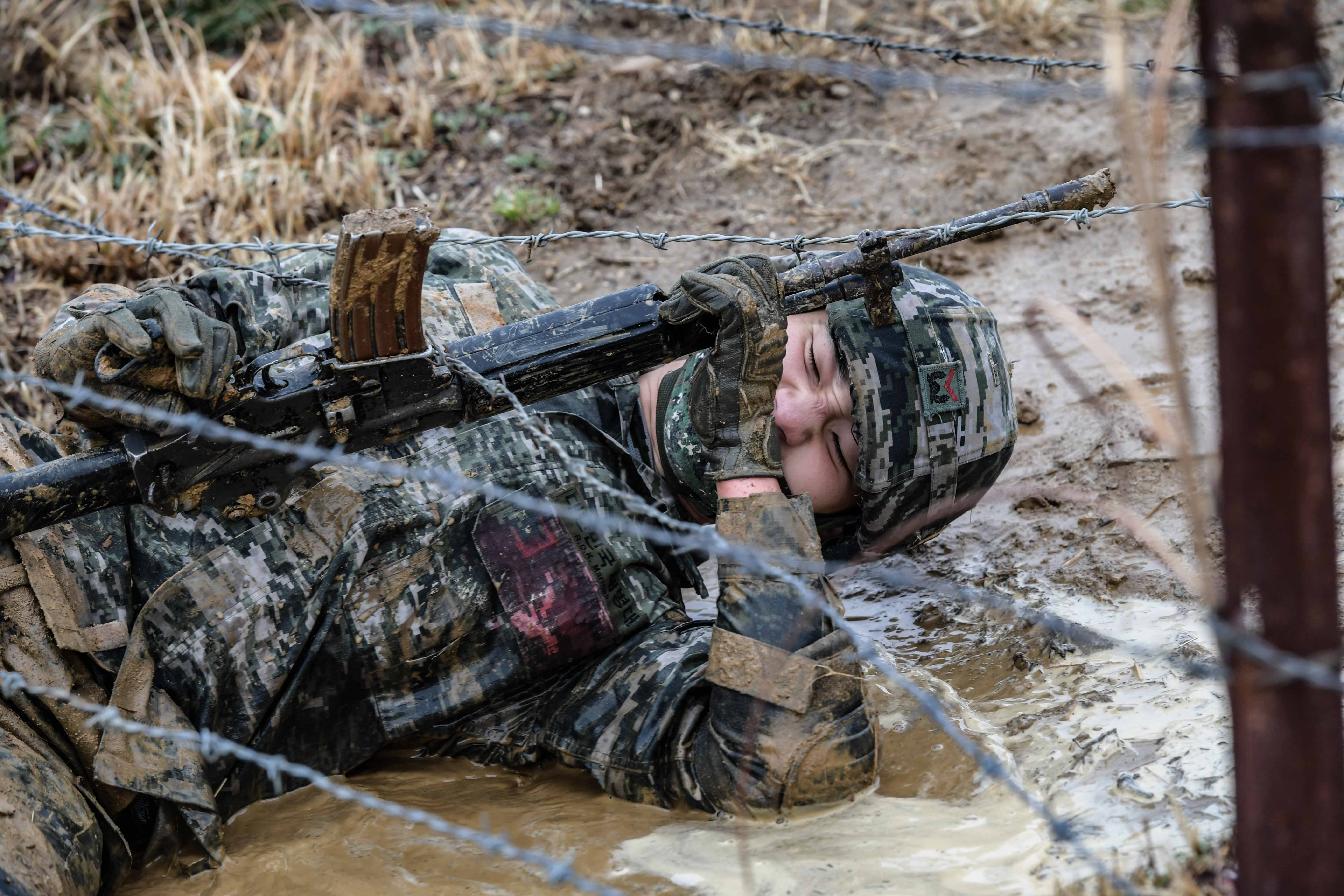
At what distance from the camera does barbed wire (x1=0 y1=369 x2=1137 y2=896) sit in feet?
4.64

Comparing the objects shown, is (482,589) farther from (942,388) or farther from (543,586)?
(942,388)

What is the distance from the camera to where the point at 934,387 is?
2863mm

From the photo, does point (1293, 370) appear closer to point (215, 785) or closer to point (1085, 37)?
point (215, 785)

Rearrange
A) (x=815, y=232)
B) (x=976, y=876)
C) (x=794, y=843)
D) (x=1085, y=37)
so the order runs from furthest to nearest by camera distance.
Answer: (x=1085, y=37) < (x=815, y=232) < (x=794, y=843) < (x=976, y=876)

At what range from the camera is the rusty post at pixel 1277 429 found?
1.01 metres

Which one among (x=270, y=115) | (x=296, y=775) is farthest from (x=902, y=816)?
(x=270, y=115)

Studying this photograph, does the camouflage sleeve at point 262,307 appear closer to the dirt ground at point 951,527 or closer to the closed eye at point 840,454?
the dirt ground at point 951,527

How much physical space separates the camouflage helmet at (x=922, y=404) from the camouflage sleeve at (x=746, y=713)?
40cm

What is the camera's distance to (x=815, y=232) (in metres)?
4.96

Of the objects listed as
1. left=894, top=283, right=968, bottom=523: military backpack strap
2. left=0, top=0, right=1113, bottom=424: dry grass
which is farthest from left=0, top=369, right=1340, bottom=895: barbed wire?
left=0, top=0, right=1113, bottom=424: dry grass

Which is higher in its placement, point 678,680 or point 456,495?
point 456,495

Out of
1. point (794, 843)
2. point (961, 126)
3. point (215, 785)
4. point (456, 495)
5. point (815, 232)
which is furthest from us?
point (961, 126)

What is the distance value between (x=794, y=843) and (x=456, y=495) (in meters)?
1.11

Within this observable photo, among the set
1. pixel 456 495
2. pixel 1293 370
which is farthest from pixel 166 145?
pixel 1293 370
